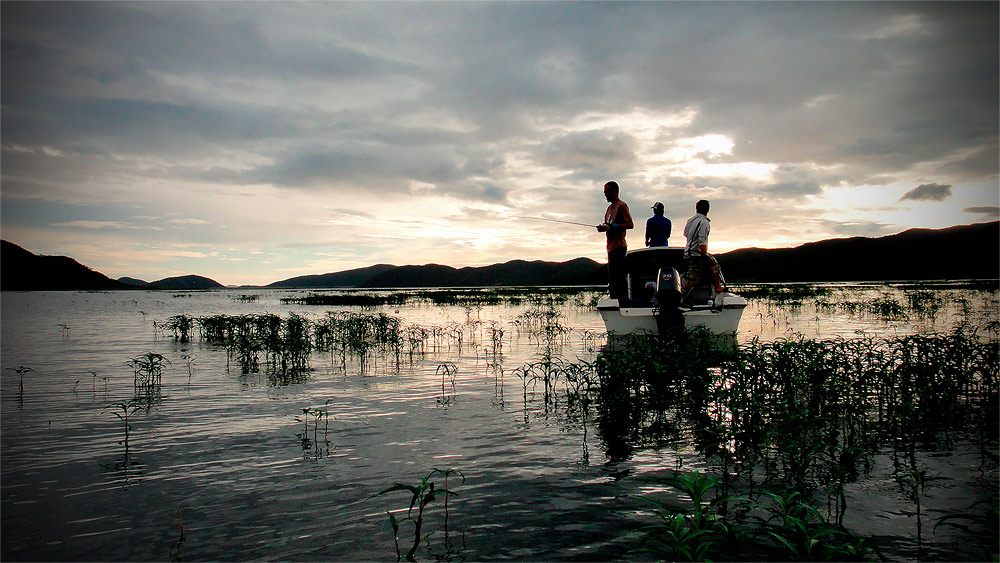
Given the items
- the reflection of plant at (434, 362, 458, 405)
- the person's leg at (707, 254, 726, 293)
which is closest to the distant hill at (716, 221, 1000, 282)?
the person's leg at (707, 254, 726, 293)

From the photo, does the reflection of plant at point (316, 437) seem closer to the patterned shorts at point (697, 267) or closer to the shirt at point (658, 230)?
the patterned shorts at point (697, 267)

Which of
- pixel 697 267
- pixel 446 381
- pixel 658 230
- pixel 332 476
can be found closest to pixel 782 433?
pixel 332 476

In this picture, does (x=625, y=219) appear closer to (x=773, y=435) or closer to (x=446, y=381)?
(x=446, y=381)

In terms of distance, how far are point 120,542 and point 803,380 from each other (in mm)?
9789

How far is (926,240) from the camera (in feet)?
531

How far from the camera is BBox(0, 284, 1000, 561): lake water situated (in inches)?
182

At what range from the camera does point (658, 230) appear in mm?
15055

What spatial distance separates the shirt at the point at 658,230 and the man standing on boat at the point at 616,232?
167 centimetres

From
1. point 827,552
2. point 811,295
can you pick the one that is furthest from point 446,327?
point 811,295

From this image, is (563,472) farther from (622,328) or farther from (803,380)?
(622,328)

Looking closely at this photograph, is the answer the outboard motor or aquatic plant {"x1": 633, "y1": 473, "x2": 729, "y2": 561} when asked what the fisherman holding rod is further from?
aquatic plant {"x1": 633, "y1": 473, "x2": 729, "y2": 561}

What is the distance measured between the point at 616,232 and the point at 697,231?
218 cm

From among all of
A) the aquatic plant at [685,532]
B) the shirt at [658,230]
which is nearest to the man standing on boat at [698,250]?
the shirt at [658,230]

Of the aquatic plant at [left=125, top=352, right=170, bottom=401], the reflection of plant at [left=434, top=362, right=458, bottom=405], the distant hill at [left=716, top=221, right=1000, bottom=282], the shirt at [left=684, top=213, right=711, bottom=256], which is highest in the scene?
the distant hill at [left=716, top=221, right=1000, bottom=282]
